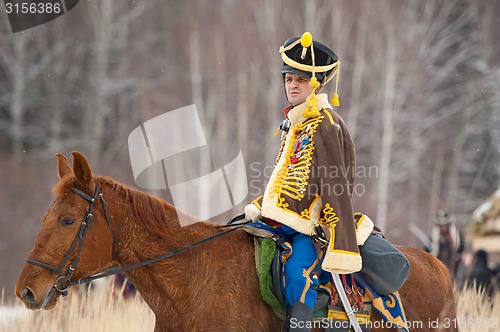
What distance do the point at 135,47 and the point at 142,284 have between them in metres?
14.9

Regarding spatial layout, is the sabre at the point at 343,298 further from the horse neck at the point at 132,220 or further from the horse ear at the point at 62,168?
the horse ear at the point at 62,168

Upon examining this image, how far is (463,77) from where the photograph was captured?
66.6 ft

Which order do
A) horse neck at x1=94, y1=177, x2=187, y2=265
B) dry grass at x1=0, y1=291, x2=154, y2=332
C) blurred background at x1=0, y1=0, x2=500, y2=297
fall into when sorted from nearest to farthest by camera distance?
1. horse neck at x1=94, y1=177, x2=187, y2=265
2. dry grass at x1=0, y1=291, x2=154, y2=332
3. blurred background at x1=0, y1=0, x2=500, y2=297

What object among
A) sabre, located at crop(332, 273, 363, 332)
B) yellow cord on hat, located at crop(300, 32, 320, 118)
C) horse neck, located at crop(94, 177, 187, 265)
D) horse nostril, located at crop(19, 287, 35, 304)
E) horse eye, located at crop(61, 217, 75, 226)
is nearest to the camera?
horse nostril, located at crop(19, 287, 35, 304)

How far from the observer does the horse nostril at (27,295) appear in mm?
3564

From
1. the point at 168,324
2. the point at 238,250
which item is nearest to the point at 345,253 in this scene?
the point at 238,250

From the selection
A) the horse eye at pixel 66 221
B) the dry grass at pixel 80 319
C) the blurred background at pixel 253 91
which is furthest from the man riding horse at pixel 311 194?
the blurred background at pixel 253 91

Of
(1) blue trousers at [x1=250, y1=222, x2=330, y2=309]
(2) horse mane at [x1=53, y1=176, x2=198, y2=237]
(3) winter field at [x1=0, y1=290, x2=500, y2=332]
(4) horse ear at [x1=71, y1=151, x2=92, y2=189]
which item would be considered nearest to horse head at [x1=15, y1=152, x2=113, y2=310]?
(4) horse ear at [x1=71, y1=151, x2=92, y2=189]

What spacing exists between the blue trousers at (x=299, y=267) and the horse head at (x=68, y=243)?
0.95 m

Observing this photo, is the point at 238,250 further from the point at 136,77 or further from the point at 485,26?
the point at 485,26

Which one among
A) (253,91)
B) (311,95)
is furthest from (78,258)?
(253,91)

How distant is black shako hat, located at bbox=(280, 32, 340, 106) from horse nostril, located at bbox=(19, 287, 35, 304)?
1.93 metres

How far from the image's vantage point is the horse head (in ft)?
11.8

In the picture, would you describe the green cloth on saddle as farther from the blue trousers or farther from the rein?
the rein
